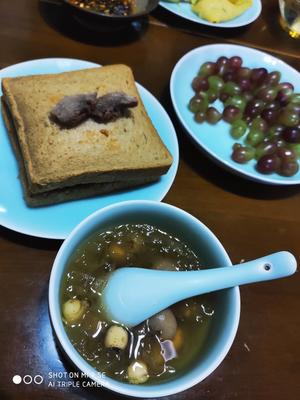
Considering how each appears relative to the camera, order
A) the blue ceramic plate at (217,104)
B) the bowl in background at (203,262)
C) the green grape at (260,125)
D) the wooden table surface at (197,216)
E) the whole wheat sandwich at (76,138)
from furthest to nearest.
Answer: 1. the green grape at (260,125)
2. the blue ceramic plate at (217,104)
3. the whole wheat sandwich at (76,138)
4. the wooden table surface at (197,216)
5. the bowl in background at (203,262)

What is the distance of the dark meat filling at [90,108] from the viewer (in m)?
0.82

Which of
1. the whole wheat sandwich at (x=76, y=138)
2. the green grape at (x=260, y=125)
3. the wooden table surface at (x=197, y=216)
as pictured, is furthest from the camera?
the green grape at (x=260, y=125)

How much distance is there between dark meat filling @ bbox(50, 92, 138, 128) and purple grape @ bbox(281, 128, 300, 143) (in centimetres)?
42

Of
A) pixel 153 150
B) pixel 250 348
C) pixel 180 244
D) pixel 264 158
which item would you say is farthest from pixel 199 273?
pixel 264 158

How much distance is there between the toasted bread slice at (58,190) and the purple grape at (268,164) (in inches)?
11.1

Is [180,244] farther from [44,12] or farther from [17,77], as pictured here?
[44,12]

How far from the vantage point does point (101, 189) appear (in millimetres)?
847

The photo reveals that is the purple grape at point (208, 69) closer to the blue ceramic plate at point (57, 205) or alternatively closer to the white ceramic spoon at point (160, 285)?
the blue ceramic plate at point (57, 205)

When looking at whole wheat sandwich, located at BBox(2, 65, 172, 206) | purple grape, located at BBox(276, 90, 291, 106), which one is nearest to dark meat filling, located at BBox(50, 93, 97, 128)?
whole wheat sandwich, located at BBox(2, 65, 172, 206)

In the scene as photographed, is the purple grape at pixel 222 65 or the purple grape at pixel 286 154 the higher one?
the purple grape at pixel 222 65

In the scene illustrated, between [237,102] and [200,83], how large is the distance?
A: 0.12 meters

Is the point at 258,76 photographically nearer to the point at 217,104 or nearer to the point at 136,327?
the point at 217,104

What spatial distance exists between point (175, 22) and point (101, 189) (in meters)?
0.70

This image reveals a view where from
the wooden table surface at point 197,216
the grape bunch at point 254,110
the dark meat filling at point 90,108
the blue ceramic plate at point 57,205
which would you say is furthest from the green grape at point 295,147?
the dark meat filling at point 90,108
